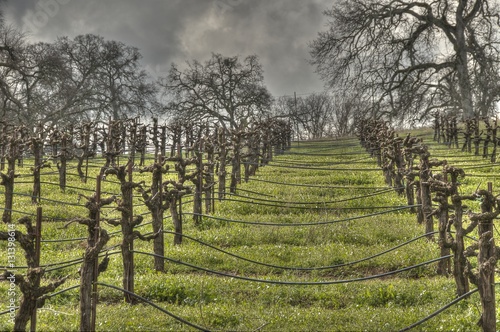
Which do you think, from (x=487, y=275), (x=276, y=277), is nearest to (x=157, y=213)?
(x=276, y=277)

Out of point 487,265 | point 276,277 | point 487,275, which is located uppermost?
point 487,265

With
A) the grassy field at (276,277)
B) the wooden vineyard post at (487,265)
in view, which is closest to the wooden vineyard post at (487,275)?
the wooden vineyard post at (487,265)

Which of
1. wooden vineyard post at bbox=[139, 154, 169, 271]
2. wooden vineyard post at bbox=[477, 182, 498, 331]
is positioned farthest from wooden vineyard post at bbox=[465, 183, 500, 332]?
wooden vineyard post at bbox=[139, 154, 169, 271]

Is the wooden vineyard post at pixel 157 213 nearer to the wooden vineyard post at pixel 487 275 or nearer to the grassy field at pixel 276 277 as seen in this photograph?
the grassy field at pixel 276 277

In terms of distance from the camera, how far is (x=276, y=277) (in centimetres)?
988

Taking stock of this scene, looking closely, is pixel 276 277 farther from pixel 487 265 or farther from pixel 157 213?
pixel 487 265

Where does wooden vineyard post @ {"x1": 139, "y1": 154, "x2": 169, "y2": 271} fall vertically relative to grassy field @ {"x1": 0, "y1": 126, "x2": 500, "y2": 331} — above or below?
above

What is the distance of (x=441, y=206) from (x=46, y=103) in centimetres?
3586

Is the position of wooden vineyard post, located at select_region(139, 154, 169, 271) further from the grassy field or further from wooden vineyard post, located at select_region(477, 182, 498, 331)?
wooden vineyard post, located at select_region(477, 182, 498, 331)

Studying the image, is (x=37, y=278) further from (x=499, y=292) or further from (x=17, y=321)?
(x=499, y=292)

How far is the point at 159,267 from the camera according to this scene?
391 inches

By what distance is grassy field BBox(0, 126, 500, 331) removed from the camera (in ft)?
24.3

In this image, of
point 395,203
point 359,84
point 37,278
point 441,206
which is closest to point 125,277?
point 37,278

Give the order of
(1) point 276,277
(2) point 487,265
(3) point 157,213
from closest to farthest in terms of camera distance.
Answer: (2) point 487,265, (1) point 276,277, (3) point 157,213
